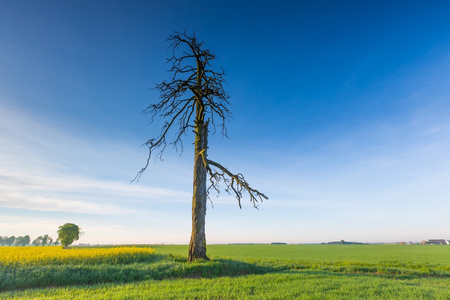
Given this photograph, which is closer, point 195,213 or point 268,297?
point 268,297

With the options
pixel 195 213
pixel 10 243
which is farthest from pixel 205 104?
pixel 10 243

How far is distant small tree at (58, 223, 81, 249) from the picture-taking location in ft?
177

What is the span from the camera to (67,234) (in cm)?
5400

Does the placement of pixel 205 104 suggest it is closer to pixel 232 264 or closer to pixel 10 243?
pixel 232 264

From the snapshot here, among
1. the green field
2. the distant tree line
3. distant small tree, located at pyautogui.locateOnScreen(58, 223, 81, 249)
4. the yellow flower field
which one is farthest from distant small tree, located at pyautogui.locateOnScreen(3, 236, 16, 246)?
the green field

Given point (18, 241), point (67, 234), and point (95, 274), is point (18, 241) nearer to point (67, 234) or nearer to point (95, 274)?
point (67, 234)

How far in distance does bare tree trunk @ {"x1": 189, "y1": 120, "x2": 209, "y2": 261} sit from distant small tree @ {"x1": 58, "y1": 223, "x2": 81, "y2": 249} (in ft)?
183

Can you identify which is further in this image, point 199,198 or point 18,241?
point 18,241

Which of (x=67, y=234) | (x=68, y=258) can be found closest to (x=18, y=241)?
(x=67, y=234)

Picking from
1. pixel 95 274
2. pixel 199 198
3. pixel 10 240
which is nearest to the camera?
pixel 95 274

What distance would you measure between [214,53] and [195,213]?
34.5ft

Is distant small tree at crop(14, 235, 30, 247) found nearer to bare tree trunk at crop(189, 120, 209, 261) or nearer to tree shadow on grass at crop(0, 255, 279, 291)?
tree shadow on grass at crop(0, 255, 279, 291)

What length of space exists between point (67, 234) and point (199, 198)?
185 feet

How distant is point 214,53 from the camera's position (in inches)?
616
